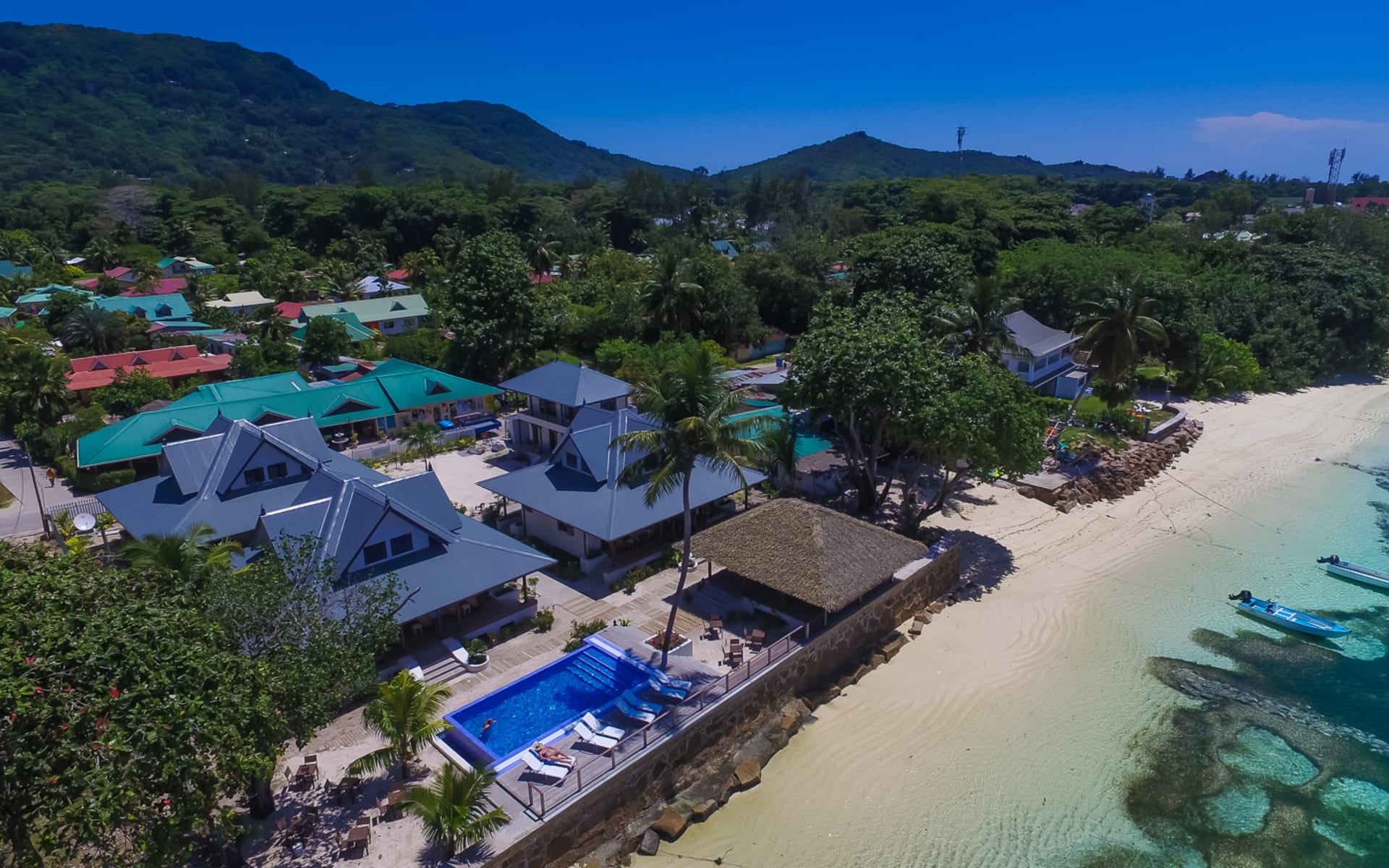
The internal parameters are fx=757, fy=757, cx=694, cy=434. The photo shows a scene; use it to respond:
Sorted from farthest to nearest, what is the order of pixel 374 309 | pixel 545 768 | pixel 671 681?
pixel 374 309 → pixel 671 681 → pixel 545 768

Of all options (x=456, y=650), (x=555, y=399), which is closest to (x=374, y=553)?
(x=456, y=650)

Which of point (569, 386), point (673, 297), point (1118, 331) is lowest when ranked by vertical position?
point (569, 386)

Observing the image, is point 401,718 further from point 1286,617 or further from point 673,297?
point 673,297

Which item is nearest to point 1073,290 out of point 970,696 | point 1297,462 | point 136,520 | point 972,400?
point 1297,462

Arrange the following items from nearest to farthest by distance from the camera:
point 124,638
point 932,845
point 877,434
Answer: point 124,638 → point 932,845 → point 877,434

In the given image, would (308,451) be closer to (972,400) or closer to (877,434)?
(877,434)

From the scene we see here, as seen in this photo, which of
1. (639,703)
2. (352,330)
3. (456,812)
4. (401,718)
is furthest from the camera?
(352,330)

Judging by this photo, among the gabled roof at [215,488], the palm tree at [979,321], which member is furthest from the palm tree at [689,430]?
the palm tree at [979,321]
